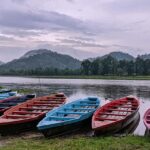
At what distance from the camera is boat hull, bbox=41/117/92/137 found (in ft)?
46.8

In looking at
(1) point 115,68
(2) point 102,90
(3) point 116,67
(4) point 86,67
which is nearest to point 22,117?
(2) point 102,90

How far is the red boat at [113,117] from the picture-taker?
14414 millimetres

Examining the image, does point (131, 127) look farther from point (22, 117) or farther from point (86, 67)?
point (86, 67)

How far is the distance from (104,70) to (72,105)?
128190 mm

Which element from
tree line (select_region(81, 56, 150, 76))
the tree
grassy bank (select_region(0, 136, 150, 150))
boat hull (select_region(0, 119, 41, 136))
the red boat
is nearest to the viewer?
grassy bank (select_region(0, 136, 150, 150))

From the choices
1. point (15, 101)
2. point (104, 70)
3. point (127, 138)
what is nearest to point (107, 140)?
point (127, 138)

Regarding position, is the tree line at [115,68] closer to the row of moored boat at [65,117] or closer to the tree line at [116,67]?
the tree line at [116,67]

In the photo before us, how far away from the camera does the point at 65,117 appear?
1605 centimetres

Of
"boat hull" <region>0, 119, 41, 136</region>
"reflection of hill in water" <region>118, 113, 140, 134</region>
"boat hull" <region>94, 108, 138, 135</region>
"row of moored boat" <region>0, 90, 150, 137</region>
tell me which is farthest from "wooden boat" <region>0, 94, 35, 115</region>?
"boat hull" <region>94, 108, 138, 135</region>

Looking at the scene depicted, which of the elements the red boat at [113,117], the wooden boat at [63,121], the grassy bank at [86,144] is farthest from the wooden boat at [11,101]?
the grassy bank at [86,144]

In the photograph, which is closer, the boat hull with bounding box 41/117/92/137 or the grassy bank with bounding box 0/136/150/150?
the grassy bank with bounding box 0/136/150/150

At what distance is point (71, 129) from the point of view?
15.5 m

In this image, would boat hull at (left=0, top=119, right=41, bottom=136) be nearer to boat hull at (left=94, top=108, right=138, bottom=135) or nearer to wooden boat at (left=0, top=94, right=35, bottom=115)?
boat hull at (left=94, top=108, right=138, bottom=135)

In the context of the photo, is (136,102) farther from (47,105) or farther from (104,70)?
(104,70)
